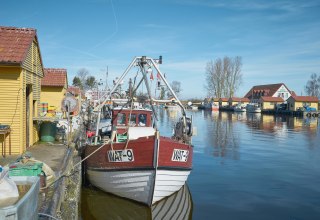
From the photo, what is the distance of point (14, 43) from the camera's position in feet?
42.2

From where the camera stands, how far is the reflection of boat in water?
1055 centimetres

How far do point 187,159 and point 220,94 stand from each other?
10139cm

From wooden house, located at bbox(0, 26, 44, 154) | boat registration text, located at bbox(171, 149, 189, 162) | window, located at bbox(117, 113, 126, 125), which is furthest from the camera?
window, located at bbox(117, 113, 126, 125)

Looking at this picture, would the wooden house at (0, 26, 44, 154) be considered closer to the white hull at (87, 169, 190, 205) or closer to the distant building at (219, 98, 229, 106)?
the white hull at (87, 169, 190, 205)

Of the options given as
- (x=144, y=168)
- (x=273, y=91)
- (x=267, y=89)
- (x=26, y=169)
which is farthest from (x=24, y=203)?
(x=267, y=89)

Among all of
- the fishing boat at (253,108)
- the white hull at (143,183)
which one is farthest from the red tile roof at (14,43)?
the fishing boat at (253,108)

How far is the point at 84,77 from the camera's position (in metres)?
104

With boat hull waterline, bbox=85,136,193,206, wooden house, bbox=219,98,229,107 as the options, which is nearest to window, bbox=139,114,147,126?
boat hull waterline, bbox=85,136,193,206

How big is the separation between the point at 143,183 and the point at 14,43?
7.38m

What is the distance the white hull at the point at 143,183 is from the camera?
10170 millimetres

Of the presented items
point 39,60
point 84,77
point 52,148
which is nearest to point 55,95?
point 39,60

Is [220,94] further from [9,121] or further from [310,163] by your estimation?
[9,121]

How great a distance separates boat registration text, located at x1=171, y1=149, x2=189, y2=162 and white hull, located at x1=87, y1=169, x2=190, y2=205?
412 mm

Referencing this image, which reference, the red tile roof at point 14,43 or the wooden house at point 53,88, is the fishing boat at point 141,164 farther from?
the wooden house at point 53,88
